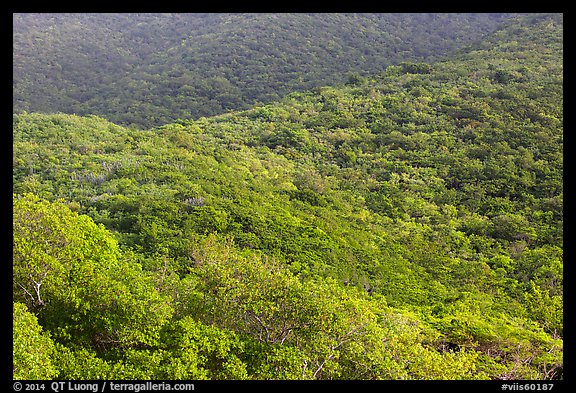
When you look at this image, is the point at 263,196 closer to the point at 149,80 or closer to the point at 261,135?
the point at 261,135

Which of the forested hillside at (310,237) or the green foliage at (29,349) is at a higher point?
the green foliage at (29,349)

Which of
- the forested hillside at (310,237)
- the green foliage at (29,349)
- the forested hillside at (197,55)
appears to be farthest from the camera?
the forested hillside at (197,55)

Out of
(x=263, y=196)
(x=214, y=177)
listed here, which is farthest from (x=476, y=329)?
(x=214, y=177)

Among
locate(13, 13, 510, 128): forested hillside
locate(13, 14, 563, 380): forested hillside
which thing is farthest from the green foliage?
locate(13, 13, 510, 128): forested hillside

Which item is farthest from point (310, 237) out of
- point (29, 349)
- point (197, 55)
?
point (197, 55)

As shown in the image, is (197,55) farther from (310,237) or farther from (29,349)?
(29,349)

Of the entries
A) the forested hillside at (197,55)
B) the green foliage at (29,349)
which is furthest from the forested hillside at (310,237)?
the forested hillside at (197,55)

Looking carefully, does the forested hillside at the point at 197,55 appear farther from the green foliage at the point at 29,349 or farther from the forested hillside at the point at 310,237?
the green foliage at the point at 29,349
